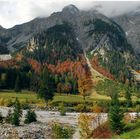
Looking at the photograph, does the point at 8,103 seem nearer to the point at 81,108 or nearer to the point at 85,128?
the point at 81,108

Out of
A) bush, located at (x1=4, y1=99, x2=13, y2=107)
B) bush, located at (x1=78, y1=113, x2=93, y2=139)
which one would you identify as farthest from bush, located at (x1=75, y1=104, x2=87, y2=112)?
bush, located at (x1=78, y1=113, x2=93, y2=139)

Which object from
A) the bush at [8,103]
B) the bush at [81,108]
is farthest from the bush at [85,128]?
the bush at [8,103]

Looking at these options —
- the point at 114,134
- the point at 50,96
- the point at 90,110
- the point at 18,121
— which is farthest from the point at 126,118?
the point at 50,96

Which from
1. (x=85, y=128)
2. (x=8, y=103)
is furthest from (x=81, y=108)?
(x=85, y=128)

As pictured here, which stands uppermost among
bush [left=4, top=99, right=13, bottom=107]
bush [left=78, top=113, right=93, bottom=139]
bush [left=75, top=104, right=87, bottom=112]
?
bush [left=4, top=99, right=13, bottom=107]

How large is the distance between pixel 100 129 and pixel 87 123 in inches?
117

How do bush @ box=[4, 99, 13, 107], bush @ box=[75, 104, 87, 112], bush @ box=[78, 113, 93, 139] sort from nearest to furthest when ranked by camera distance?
bush @ box=[78, 113, 93, 139] < bush @ box=[75, 104, 87, 112] < bush @ box=[4, 99, 13, 107]

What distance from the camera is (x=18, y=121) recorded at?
97062mm

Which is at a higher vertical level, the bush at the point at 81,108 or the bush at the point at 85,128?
the bush at the point at 81,108

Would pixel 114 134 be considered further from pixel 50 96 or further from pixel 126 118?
pixel 50 96

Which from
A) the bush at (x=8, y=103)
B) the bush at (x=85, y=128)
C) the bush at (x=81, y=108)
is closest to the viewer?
the bush at (x=85, y=128)

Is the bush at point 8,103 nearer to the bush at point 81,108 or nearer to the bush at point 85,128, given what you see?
the bush at point 81,108

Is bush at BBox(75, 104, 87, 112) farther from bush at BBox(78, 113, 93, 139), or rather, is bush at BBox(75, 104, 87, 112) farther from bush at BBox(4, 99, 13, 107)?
bush at BBox(78, 113, 93, 139)

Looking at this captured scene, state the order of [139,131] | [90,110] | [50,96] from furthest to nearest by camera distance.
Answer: [50,96], [90,110], [139,131]
